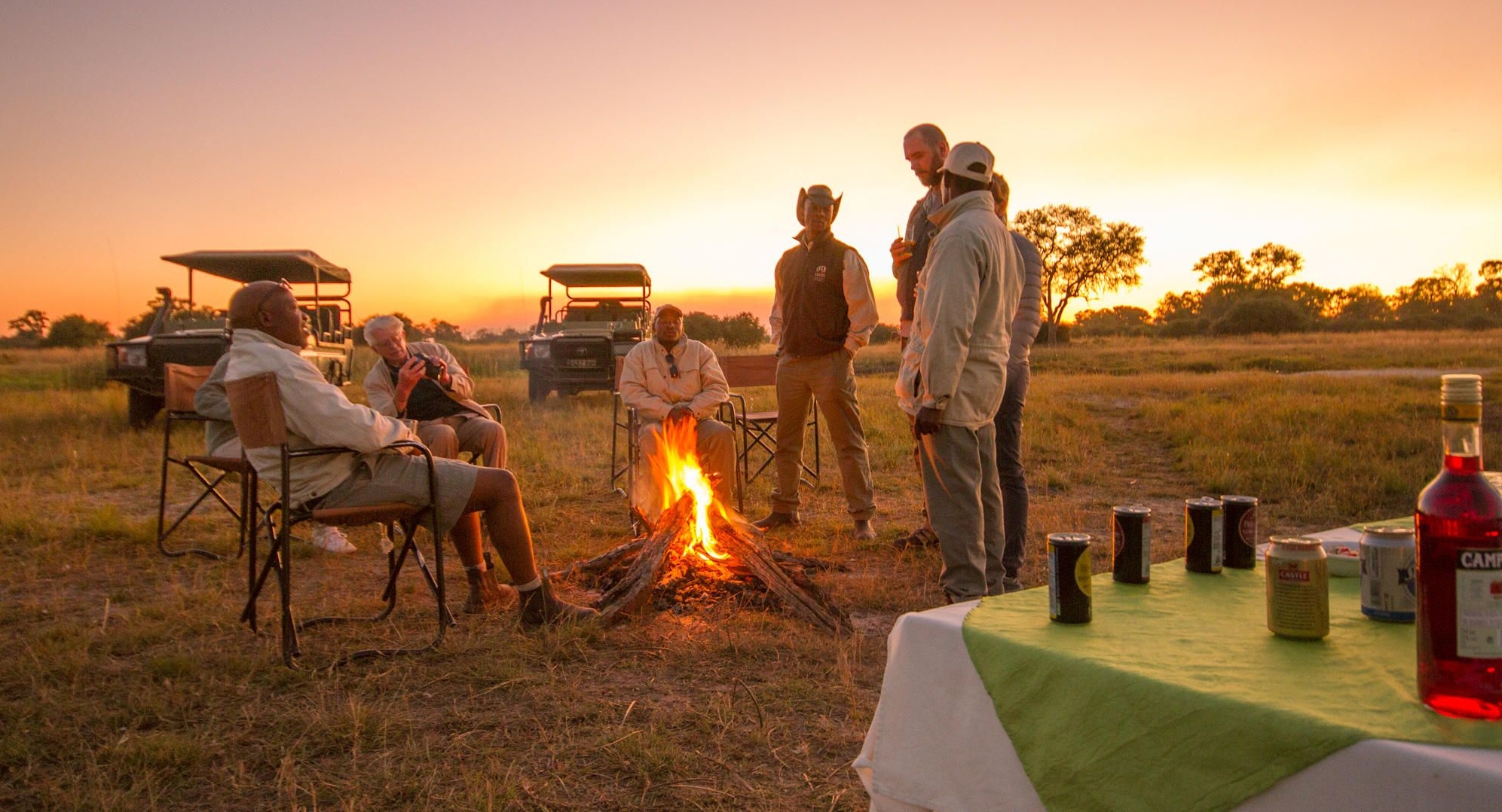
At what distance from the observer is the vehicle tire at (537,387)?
12.0m

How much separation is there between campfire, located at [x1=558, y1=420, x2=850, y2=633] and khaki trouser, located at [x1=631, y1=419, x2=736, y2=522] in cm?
44

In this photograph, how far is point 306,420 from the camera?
128 inches

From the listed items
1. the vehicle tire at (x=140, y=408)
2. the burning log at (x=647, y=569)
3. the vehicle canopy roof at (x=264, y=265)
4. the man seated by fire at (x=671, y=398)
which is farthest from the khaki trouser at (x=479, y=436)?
the vehicle tire at (x=140, y=408)

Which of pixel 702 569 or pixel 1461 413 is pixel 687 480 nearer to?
pixel 702 569

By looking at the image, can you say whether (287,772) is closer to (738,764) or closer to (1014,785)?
(738,764)

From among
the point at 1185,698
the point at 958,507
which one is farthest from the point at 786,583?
the point at 1185,698

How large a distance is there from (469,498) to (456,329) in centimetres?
4148

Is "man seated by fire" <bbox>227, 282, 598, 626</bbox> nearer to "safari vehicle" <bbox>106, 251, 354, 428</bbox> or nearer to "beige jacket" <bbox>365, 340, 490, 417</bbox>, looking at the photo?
"beige jacket" <bbox>365, 340, 490, 417</bbox>

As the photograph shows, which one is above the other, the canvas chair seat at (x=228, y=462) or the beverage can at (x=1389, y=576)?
the beverage can at (x=1389, y=576)

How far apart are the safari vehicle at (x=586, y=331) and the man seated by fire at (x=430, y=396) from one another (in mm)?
5821

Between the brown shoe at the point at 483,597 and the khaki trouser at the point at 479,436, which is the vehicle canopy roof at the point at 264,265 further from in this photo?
the brown shoe at the point at 483,597

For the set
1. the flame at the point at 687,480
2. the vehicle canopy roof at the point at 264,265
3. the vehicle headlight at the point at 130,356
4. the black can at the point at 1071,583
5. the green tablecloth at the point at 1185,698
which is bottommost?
the flame at the point at 687,480

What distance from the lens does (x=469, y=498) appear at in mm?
3578

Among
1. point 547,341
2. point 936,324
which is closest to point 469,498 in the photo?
point 936,324
